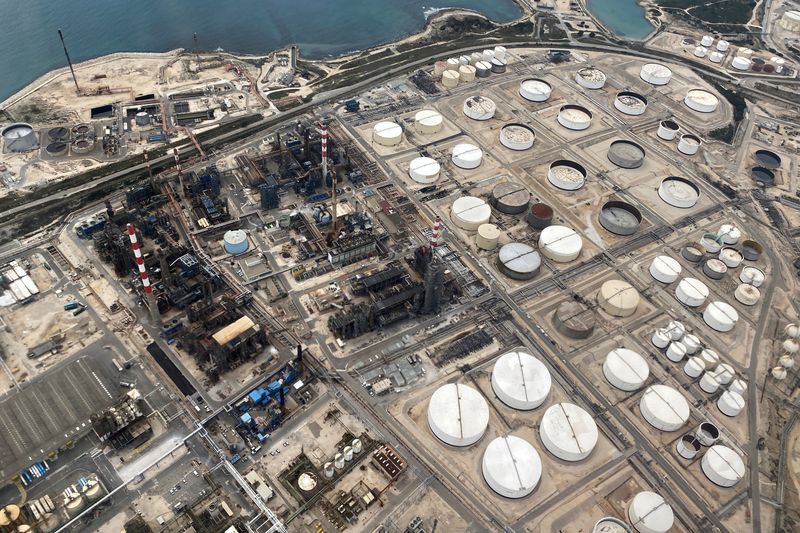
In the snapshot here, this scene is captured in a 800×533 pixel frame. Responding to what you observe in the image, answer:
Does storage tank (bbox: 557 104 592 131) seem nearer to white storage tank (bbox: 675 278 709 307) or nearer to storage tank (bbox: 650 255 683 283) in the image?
storage tank (bbox: 650 255 683 283)

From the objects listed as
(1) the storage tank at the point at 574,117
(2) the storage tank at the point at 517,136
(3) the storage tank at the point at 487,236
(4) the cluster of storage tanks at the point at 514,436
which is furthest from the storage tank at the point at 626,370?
(1) the storage tank at the point at 574,117

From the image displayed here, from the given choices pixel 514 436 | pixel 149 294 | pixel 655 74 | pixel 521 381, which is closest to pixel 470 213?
pixel 521 381

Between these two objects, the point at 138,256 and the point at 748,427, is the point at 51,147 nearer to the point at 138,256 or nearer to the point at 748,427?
the point at 138,256

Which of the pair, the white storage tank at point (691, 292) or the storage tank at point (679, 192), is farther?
the storage tank at point (679, 192)

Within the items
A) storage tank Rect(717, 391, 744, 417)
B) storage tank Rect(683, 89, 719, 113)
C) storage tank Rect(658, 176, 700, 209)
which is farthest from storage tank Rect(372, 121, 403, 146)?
storage tank Rect(683, 89, 719, 113)

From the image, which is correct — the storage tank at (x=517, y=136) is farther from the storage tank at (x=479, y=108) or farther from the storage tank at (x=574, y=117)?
the storage tank at (x=574, y=117)

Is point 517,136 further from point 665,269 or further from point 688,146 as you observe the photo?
point 665,269
